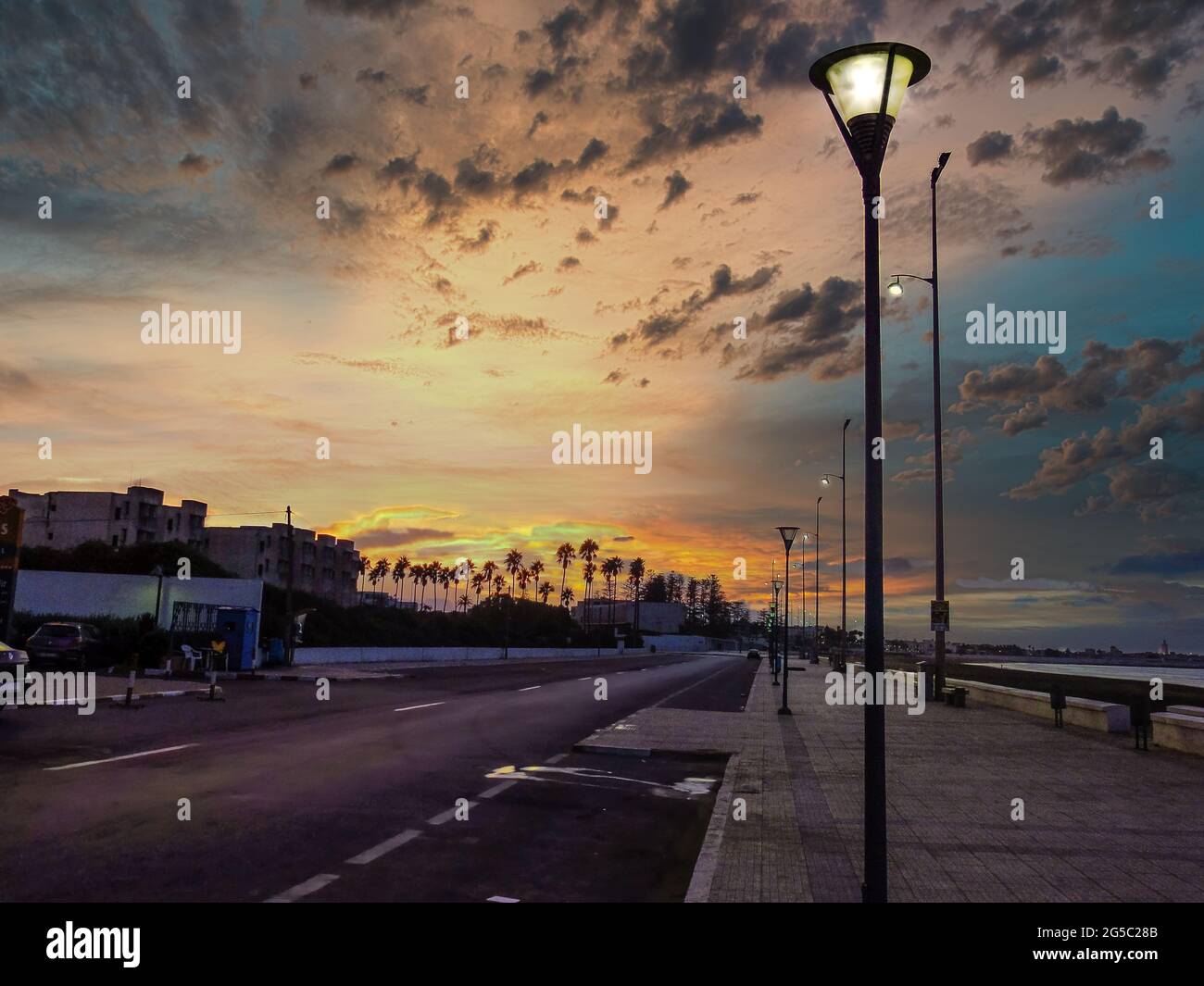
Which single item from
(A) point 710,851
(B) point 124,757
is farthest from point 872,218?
(B) point 124,757

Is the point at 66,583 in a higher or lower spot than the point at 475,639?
higher

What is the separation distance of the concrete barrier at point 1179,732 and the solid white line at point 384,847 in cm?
1483

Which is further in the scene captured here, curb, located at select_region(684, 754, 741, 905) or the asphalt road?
the asphalt road

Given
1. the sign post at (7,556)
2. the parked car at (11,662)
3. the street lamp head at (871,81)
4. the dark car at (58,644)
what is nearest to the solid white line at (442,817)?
the street lamp head at (871,81)

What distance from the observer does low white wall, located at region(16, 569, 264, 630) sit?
150 feet

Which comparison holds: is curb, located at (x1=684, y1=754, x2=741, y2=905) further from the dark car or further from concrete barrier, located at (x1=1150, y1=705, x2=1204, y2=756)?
the dark car

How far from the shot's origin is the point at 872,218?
6207 mm

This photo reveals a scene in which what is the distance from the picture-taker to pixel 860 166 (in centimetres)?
617

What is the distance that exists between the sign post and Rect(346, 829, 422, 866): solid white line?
21.2 m

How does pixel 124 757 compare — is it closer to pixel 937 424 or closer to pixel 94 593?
pixel 937 424

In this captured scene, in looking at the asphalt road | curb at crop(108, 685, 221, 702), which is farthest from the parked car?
curb at crop(108, 685, 221, 702)
